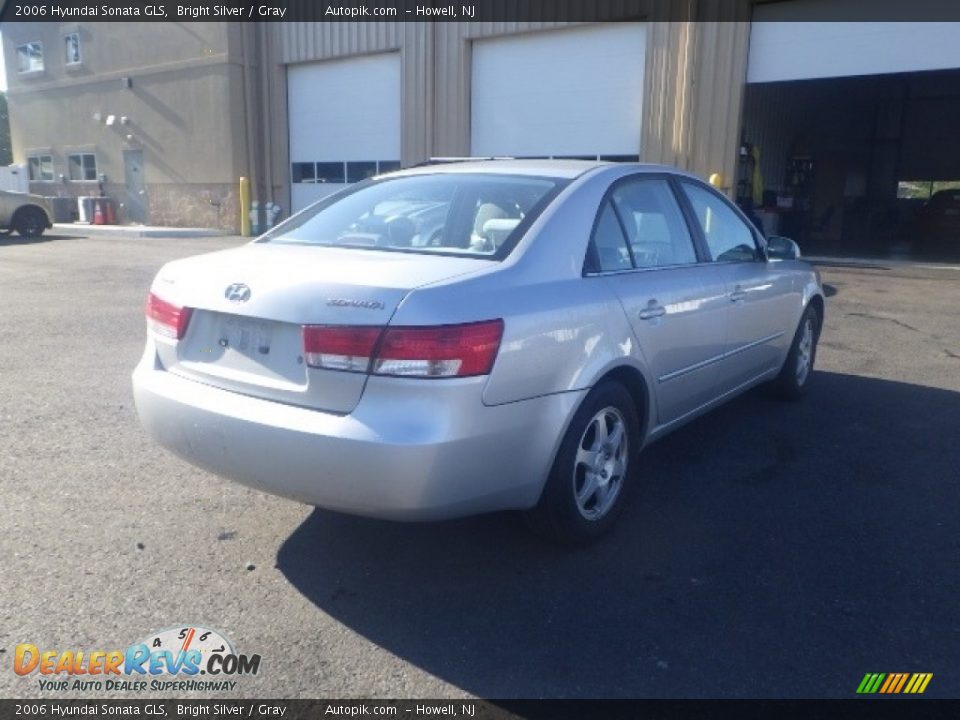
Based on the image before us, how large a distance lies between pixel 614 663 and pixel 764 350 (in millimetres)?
2973

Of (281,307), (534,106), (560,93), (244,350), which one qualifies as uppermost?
(560,93)

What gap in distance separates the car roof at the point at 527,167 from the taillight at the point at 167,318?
1.47 m

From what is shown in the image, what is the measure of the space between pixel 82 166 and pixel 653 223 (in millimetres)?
27955

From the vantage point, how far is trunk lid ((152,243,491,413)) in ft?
9.13

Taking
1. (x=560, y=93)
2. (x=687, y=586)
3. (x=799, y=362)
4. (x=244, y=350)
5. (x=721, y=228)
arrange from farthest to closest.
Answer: (x=560, y=93), (x=799, y=362), (x=721, y=228), (x=687, y=586), (x=244, y=350)

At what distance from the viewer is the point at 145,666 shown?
8.73ft

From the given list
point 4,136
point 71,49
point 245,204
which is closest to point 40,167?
point 71,49

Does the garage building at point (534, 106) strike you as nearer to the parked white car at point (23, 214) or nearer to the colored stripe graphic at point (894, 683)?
the parked white car at point (23, 214)

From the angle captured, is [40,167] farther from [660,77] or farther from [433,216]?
[433,216]

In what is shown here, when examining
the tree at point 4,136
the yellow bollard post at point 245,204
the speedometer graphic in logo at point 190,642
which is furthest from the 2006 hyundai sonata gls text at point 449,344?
the tree at point 4,136

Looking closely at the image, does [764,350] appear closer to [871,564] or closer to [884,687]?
[871,564]

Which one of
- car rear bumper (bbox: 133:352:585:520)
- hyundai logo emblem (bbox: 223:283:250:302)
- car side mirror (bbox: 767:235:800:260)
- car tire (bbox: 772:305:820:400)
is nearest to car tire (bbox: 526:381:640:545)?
car rear bumper (bbox: 133:352:585:520)

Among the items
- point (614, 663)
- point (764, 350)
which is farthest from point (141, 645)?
point (764, 350)

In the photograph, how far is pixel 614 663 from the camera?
2.68 m
